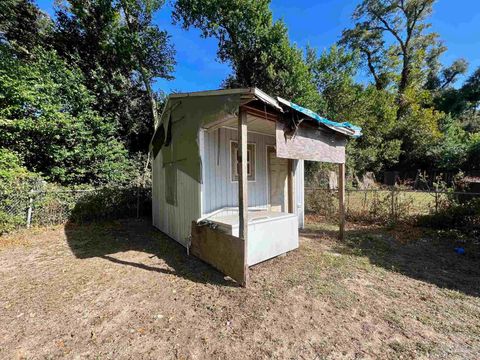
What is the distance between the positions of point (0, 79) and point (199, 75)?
9956 millimetres

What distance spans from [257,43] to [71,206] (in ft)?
34.3

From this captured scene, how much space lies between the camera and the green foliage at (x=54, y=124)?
7223 millimetres

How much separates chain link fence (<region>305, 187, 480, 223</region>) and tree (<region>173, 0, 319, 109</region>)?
525cm

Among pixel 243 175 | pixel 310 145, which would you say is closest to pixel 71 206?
pixel 243 175

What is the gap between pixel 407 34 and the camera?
18.4 meters

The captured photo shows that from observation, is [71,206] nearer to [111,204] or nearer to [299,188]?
[111,204]

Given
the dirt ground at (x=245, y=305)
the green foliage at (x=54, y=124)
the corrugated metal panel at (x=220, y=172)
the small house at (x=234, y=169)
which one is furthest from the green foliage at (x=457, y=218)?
the green foliage at (x=54, y=124)

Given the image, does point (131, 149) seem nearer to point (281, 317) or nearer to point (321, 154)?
point (321, 154)

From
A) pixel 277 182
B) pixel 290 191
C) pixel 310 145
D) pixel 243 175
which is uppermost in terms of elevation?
pixel 310 145

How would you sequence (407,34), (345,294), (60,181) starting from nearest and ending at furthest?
(345,294) < (60,181) < (407,34)

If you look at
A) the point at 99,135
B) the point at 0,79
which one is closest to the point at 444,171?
the point at 99,135

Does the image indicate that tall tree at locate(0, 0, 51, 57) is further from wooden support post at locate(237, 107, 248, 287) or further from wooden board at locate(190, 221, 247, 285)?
wooden support post at locate(237, 107, 248, 287)

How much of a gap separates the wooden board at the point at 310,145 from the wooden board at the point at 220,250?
1567 millimetres

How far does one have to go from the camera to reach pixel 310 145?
403cm
